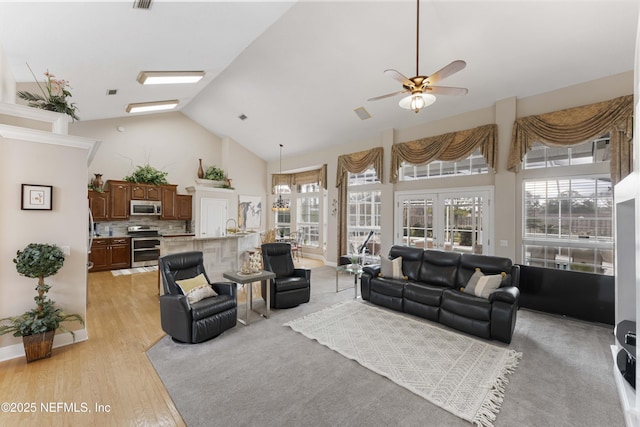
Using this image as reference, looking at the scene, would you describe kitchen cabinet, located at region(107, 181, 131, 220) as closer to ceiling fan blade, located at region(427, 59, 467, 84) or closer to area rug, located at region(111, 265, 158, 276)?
area rug, located at region(111, 265, 158, 276)

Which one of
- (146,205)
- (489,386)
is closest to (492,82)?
(489,386)

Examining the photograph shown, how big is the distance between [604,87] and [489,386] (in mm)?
4673

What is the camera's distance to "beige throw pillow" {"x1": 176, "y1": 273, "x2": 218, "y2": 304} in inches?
139

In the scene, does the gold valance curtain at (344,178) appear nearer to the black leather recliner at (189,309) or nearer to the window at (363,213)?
the window at (363,213)

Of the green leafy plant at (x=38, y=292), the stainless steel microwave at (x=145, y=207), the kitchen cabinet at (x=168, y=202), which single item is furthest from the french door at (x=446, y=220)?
the stainless steel microwave at (x=145, y=207)

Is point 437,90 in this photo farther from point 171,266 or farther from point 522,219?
point 171,266

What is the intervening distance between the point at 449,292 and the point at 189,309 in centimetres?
337

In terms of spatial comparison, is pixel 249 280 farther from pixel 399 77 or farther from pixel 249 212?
pixel 249 212

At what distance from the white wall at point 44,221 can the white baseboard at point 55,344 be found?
0.08 feet

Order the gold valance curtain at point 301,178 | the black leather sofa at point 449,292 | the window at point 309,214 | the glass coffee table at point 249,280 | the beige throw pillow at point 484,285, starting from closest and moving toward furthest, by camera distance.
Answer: the black leather sofa at point 449,292
the beige throw pillow at point 484,285
the glass coffee table at point 249,280
the gold valance curtain at point 301,178
the window at point 309,214

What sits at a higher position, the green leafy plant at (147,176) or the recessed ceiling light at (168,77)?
the recessed ceiling light at (168,77)

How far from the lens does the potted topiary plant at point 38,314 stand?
282cm

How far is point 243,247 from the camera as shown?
21.9ft

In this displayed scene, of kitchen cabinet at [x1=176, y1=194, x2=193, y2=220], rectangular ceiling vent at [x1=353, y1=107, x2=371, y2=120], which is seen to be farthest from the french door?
kitchen cabinet at [x1=176, y1=194, x2=193, y2=220]
